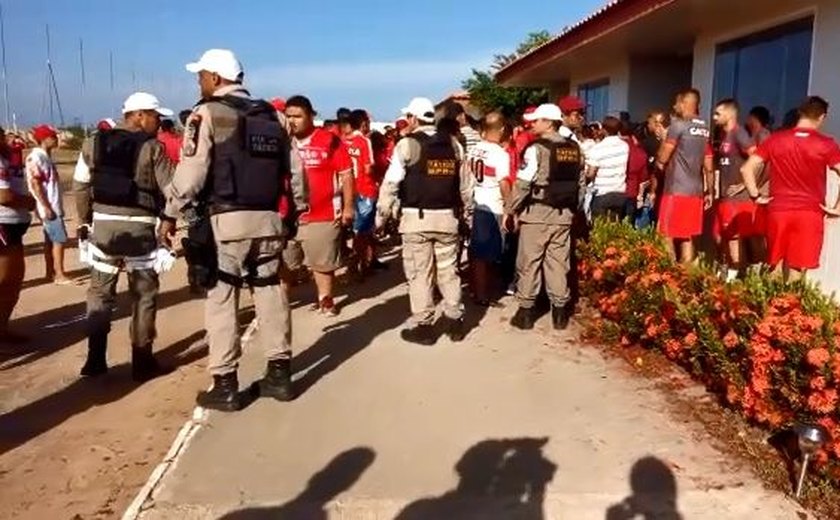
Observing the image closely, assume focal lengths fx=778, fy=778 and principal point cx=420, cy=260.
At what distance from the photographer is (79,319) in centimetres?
755

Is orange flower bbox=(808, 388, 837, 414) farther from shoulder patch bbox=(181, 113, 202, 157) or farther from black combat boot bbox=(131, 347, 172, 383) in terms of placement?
black combat boot bbox=(131, 347, 172, 383)

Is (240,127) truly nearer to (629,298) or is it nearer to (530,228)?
(530,228)

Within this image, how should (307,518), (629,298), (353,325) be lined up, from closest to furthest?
(307,518), (629,298), (353,325)

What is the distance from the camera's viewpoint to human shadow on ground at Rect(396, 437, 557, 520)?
11.3ft

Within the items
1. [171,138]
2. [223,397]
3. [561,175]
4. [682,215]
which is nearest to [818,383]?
[561,175]

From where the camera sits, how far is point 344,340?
20.7 ft

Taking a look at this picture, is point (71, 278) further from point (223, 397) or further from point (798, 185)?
point (798, 185)

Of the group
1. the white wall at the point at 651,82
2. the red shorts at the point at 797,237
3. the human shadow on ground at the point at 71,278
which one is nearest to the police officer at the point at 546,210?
the red shorts at the point at 797,237

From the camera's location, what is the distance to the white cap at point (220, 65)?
15.1 ft

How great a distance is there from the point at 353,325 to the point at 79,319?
2.84m

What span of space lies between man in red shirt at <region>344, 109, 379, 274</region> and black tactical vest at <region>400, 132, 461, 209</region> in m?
2.80

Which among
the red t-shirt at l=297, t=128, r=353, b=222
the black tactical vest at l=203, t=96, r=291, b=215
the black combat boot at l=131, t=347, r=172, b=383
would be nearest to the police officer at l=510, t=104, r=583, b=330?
the red t-shirt at l=297, t=128, r=353, b=222

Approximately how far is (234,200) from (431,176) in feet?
5.76

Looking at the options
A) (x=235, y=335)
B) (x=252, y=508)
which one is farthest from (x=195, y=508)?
(x=235, y=335)
